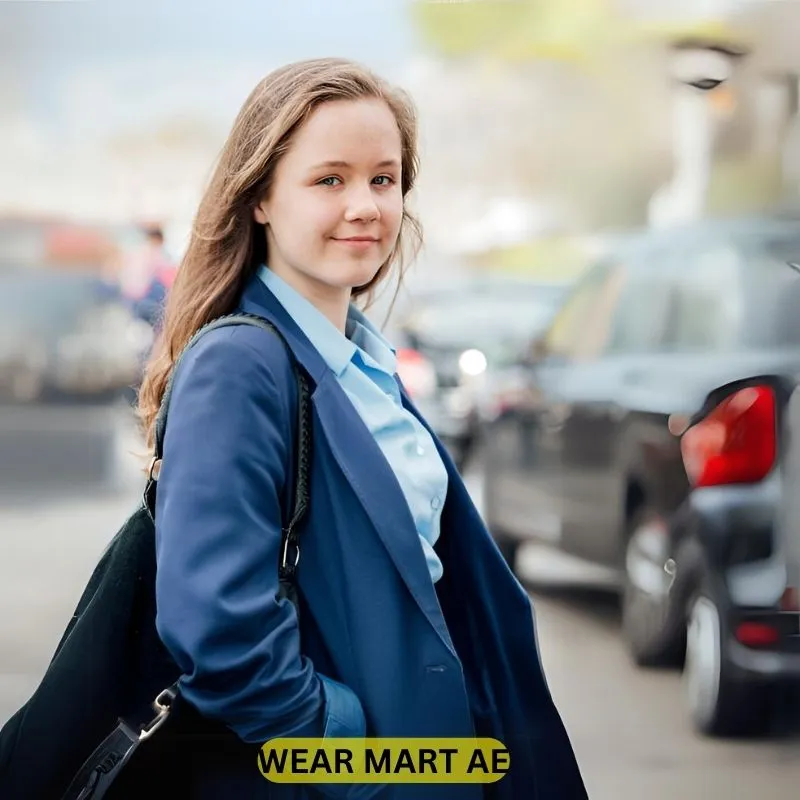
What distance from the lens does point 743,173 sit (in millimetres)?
2779

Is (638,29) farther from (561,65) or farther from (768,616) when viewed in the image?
(768,616)

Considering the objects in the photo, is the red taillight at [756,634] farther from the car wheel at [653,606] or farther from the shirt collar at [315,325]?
the shirt collar at [315,325]

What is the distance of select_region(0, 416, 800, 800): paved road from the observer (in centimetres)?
290

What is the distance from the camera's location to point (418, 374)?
3.58 meters

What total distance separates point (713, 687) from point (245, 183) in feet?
6.11

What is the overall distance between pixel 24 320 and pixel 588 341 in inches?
55.0

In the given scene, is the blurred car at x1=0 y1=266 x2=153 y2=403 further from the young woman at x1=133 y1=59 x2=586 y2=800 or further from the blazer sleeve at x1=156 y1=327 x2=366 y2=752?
the blazer sleeve at x1=156 y1=327 x2=366 y2=752

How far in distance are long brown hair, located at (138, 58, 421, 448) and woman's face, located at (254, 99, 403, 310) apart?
2 centimetres

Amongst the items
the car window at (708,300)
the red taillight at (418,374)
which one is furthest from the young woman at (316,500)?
the red taillight at (418,374)

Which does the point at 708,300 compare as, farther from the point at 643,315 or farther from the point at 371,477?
the point at 371,477

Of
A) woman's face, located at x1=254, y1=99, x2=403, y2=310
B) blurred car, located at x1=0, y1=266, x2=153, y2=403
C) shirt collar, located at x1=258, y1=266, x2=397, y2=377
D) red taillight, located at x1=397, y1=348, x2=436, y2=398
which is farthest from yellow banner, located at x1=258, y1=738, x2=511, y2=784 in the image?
red taillight, located at x1=397, y1=348, x2=436, y2=398

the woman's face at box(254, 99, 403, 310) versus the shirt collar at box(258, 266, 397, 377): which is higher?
the woman's face at box(254, 99, 403, 310)

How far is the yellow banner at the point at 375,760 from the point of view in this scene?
1498 mm

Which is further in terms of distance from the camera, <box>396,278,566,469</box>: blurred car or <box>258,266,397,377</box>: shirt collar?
<box>396,278,566,469</box>: blurred car
